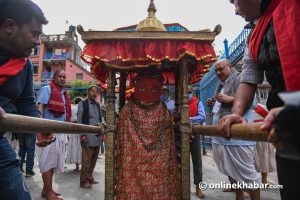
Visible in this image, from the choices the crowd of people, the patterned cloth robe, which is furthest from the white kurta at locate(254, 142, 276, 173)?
the patterned cloth robe

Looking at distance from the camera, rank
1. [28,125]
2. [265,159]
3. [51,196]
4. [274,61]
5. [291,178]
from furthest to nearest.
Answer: [265,159], [51,196], [274,61], [28,125], [291,178]

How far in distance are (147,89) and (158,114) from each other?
1.17ft

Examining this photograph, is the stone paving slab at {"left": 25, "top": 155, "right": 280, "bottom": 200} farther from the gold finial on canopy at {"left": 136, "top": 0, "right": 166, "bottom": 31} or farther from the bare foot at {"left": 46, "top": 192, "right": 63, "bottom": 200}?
the gold finial on canopy at {"left": 136, "top": 0, "right": 166, "bottom": 31}

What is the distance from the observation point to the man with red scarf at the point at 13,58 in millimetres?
1446

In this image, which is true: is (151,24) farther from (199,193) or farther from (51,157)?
(199,193)

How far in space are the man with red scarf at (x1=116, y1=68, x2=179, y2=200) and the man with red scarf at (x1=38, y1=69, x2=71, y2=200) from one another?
1.20 metres

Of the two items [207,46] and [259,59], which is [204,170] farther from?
[259,59]

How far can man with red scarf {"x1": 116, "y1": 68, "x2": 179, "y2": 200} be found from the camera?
2959 millimetres

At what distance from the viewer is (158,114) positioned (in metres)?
3.22

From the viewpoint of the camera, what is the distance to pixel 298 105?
465 millimetres

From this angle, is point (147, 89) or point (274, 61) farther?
point (147, 89)


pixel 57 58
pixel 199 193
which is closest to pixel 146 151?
pixel 199 193

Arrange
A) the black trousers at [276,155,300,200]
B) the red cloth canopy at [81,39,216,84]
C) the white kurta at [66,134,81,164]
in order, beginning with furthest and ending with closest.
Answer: the white kurta at [66,134,81,164], the red cloth canopy at [81,39,216,84], the black trousers at [276,155,300,200]

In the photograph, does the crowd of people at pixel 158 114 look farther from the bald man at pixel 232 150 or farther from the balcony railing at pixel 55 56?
the balcony railing at pixel 55 56
